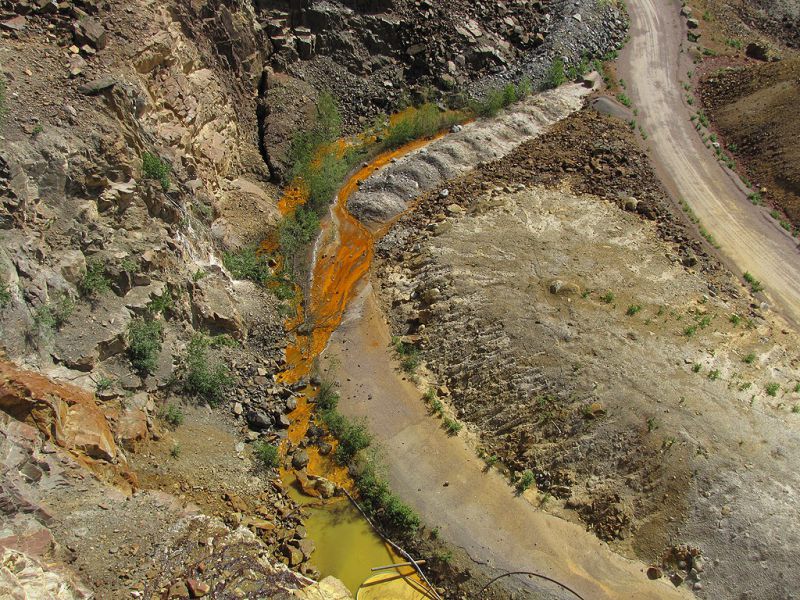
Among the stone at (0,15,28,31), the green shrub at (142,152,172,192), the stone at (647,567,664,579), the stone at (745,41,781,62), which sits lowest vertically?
the stone at (647,567,664,579)

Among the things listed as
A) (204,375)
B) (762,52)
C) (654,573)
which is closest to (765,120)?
(762,52)

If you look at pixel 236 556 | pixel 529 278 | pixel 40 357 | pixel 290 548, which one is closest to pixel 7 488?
pixel 40 357

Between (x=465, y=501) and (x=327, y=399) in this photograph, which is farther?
(x=327, y=399)

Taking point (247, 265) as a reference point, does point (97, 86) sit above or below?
above

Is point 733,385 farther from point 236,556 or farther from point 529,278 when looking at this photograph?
point 236,556

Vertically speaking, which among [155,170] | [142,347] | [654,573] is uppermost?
[155,170]

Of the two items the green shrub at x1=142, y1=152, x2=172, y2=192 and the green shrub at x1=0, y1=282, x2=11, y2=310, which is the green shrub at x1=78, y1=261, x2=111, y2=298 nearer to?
the green shrub at x1=0, y1=282, x2=11, y2=310

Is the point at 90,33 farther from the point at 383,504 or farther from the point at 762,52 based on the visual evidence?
the point at 762,52

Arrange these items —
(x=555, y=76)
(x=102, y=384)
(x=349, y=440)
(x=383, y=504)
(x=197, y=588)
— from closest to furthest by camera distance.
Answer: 1. (x=197, y=588)
2. (x=102, y=384)
3. (x=383, y=504)
4. (x=349, y=440)
5. (x=555, y=76)

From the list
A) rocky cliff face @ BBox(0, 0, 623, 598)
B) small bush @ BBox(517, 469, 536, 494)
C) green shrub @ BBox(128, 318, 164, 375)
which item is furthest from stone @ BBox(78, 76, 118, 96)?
small bush @ BBox(517, 469, 536, 494)
